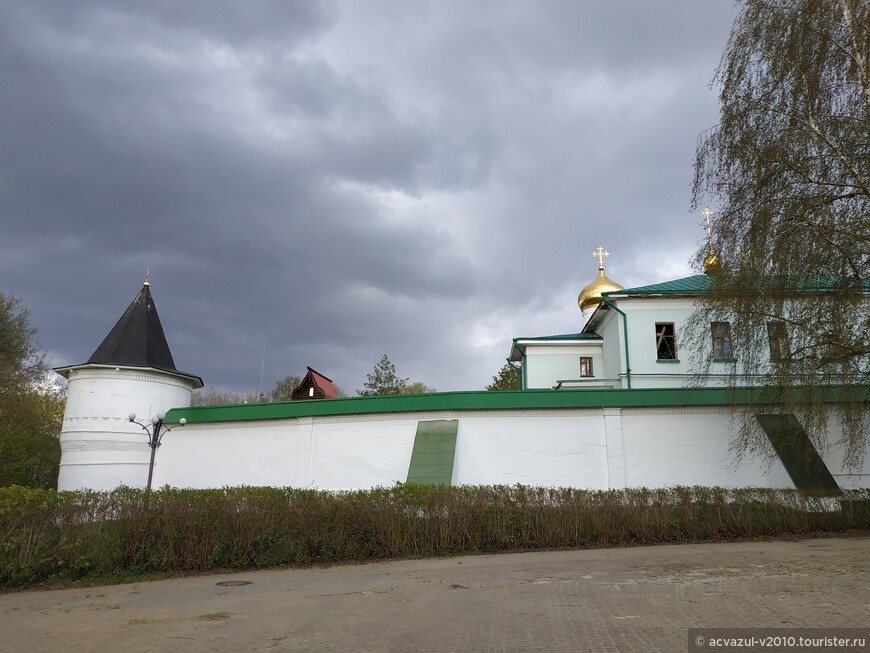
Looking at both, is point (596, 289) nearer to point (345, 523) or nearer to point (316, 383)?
point (316, 383)

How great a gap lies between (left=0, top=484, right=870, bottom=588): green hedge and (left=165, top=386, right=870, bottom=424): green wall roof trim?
2908mm

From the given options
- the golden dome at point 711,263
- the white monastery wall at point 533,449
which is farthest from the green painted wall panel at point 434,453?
the golden dome at point 711,263

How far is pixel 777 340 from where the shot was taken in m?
11.4

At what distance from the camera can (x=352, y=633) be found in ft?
18.9

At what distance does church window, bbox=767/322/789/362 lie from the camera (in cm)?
1112

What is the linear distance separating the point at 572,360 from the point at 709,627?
1888 centimetres

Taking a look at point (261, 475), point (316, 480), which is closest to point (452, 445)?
point (316, 480)

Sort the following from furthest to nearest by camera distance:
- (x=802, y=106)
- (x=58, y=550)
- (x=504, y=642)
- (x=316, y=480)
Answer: (x=316, y=480)
(x=802, y=106)
(x=58, y=550)
(x=504, y=642)

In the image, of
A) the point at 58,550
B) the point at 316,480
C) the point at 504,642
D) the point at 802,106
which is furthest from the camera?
the point at 316,480

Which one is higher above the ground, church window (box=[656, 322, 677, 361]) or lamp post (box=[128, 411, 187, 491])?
church window (box=[656, 322, 677, 361])

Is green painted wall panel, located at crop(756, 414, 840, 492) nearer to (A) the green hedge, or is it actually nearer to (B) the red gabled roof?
(A) the green hedge

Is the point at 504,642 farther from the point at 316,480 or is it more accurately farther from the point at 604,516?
the point at 316,480

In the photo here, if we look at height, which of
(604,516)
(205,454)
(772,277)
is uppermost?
(772,277)

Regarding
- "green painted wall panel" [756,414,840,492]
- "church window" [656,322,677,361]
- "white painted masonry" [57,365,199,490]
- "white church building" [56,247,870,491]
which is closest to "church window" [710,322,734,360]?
"white church building" [56,247,870,491]
